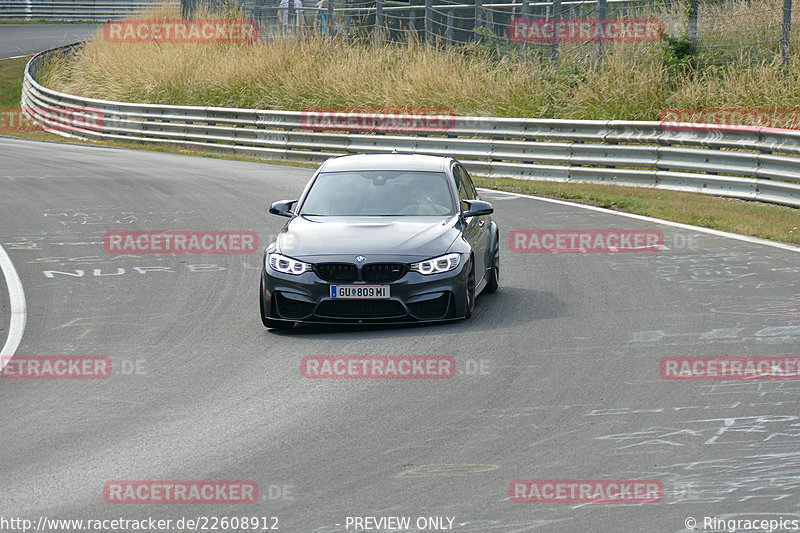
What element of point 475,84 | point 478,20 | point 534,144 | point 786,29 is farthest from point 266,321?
point 478,20

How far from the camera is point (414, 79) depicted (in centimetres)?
2906

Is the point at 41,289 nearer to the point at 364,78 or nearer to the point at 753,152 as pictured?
the point at 753,152

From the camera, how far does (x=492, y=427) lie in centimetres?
743

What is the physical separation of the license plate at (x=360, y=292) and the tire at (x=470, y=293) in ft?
2.51

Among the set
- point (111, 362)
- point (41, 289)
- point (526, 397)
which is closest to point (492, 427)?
point (526, 397)

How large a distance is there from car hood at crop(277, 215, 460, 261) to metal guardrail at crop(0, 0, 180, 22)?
193 feet

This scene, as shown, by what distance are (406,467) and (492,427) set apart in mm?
964

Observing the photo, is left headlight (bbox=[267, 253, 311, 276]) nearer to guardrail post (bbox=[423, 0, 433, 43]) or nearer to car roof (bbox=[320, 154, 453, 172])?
car roof (bbox=[320, 154, 453, 172])

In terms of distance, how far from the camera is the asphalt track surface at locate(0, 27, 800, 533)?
615cm

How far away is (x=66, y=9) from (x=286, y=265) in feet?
205

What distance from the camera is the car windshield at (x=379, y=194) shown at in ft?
37.9

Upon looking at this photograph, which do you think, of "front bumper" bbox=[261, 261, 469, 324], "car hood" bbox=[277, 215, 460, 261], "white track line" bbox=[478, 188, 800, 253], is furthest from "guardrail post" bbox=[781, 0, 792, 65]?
"front bumper" bbox=[261, 261, 469, 324]

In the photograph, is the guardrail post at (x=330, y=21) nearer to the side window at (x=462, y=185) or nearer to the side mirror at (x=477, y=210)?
the side window at (x=462, y=185)

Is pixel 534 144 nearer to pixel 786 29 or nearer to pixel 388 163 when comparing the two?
pixel 786 29
